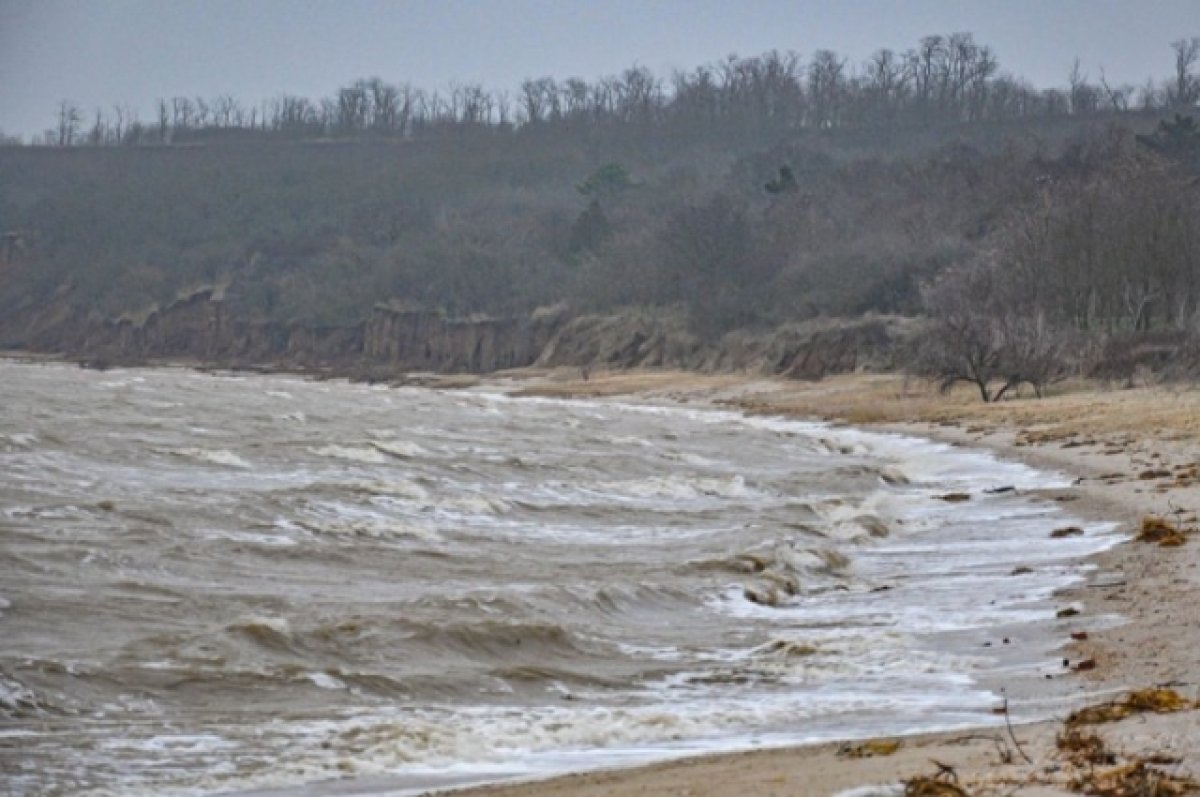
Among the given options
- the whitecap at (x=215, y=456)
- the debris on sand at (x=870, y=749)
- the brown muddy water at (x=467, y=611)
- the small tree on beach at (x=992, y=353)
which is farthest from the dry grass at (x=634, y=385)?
the debris on sand at (x=870, y=749)

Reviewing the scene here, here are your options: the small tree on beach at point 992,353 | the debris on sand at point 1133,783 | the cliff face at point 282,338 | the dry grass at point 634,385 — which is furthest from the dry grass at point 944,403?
the cliff face at point 282,338

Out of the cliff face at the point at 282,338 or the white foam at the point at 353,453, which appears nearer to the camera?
the white foam at the point at 353,453

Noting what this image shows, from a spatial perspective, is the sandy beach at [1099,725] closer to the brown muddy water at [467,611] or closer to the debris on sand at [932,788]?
the debris on sand at [932,788]

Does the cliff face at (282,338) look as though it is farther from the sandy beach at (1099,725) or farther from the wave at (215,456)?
the sandy beach at (1099,725)

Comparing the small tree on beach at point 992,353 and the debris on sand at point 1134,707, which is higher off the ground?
the small tree on beach at point 992,353

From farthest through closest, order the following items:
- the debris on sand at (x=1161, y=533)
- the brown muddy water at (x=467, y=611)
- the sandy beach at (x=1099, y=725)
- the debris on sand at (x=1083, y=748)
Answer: the debris on sand at (x=1161, y=533) → the brown muddy water at (x=467, y=611) → the debris on sand at (x=1083, y=748) → the sandy beach at (x=1099, y=725)

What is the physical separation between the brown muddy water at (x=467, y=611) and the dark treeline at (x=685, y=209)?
25.9 meters

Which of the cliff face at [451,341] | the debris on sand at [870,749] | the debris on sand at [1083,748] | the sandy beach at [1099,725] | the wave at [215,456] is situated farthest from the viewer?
the cliff face at [451,341]

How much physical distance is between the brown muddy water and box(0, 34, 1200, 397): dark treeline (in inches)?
1018

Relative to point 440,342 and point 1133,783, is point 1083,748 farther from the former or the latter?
point 440,342

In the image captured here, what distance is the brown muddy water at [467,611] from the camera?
9.72 m

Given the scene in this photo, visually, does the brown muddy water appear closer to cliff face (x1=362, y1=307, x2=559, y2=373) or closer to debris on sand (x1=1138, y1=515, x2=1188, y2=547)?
debris on sand (x1=1138, y1=515, x2=1188, y2=547)

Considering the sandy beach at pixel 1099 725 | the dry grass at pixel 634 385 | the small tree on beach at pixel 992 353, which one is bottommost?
the dry grass at pixel 634 385

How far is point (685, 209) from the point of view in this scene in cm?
10000
